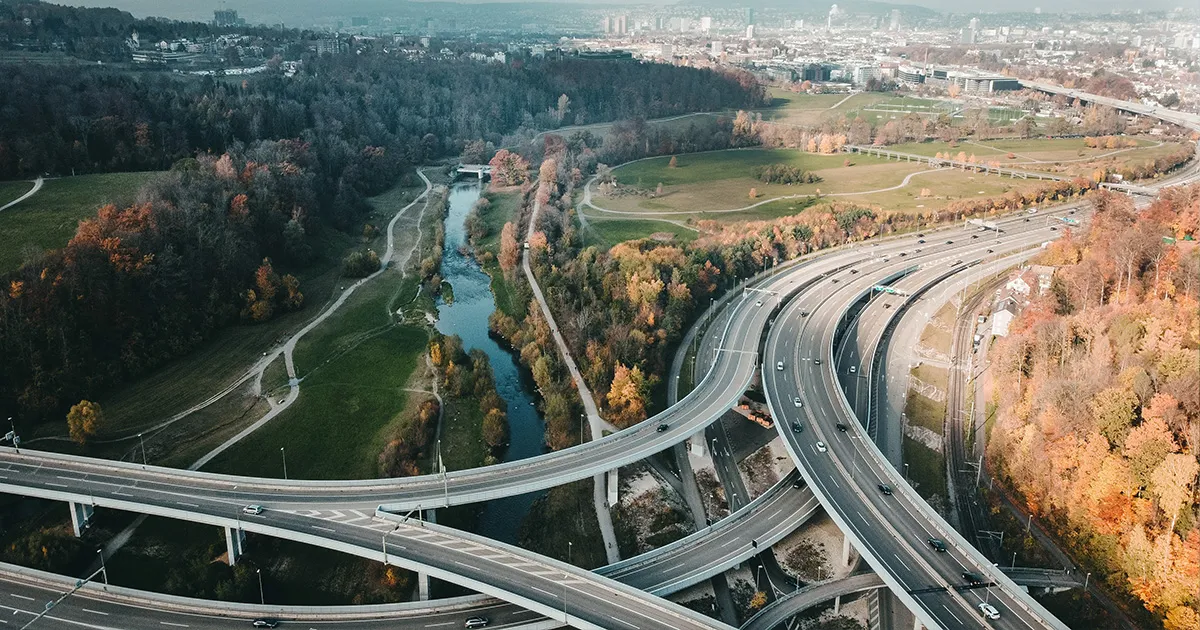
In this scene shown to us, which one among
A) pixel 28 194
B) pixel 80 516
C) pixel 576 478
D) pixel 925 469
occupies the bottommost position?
pixel 925 469

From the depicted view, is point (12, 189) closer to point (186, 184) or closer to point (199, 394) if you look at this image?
point (186, 184)

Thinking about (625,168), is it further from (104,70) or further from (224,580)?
(224,580)

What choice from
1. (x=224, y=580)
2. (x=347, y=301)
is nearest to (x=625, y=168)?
(x=347, y=301)

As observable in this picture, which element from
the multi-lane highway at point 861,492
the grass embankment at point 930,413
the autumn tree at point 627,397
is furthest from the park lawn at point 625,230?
the autumn tree at point 627,397

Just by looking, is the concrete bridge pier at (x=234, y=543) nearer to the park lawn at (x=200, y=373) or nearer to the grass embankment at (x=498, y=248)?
the park lawn at (x=200, y=373)

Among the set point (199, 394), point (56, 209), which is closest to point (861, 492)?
point (199, 394)

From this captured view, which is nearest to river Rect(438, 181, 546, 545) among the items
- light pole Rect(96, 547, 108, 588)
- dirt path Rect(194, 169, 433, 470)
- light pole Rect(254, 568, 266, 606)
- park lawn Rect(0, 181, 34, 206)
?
dirt path Rect(194, 169, 433, 470)
